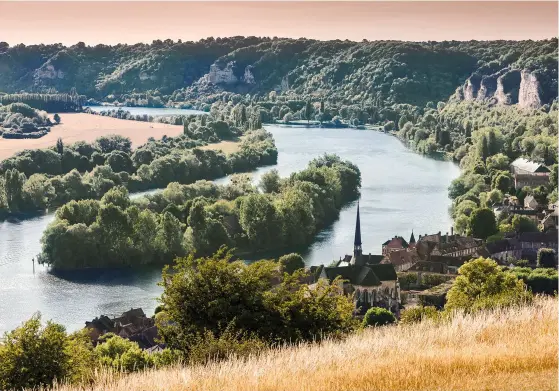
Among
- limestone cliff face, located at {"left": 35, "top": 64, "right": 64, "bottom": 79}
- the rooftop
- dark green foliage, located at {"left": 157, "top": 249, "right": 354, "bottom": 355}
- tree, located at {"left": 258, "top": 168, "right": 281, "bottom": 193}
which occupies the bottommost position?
tree, located at {"left": 258, "top": 168, "right": 281, "bottom": 193}

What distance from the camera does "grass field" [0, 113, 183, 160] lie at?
49.2 m

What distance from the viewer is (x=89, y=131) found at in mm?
58125

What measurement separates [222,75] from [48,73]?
21.1 metres

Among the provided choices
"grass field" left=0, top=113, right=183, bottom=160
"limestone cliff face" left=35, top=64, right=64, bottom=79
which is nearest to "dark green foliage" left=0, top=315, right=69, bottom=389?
"grass field" left=0, top=113, right=183, bottom=160

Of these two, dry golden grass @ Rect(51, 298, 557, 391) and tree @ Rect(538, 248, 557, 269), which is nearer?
dry golden grass @ Rect(51, 298, 557, 391)

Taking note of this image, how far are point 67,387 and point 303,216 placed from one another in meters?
22.7

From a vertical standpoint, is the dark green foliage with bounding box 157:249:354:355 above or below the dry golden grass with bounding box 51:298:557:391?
below

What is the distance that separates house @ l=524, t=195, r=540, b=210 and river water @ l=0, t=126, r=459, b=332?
9.88 feet

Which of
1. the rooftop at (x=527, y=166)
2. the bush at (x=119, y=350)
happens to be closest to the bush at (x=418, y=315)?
the bush at (x=119, y=350)

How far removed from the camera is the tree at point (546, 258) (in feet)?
76.5

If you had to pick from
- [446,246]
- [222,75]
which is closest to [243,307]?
[446,246]

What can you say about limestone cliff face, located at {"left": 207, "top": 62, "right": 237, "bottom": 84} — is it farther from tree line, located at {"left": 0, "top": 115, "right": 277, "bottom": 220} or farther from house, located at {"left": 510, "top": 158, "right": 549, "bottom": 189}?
house, located at {"left": 510, "top": 158, "right": 549, "bottom": 189}

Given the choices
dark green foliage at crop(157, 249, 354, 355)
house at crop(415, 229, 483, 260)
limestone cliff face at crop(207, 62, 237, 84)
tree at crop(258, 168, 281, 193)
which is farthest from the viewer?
limestone cliff face at crop(207, 62, 237, 84)

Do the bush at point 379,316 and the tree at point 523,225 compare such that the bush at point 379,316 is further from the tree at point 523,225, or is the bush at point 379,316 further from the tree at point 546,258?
the tree at point 523,225
